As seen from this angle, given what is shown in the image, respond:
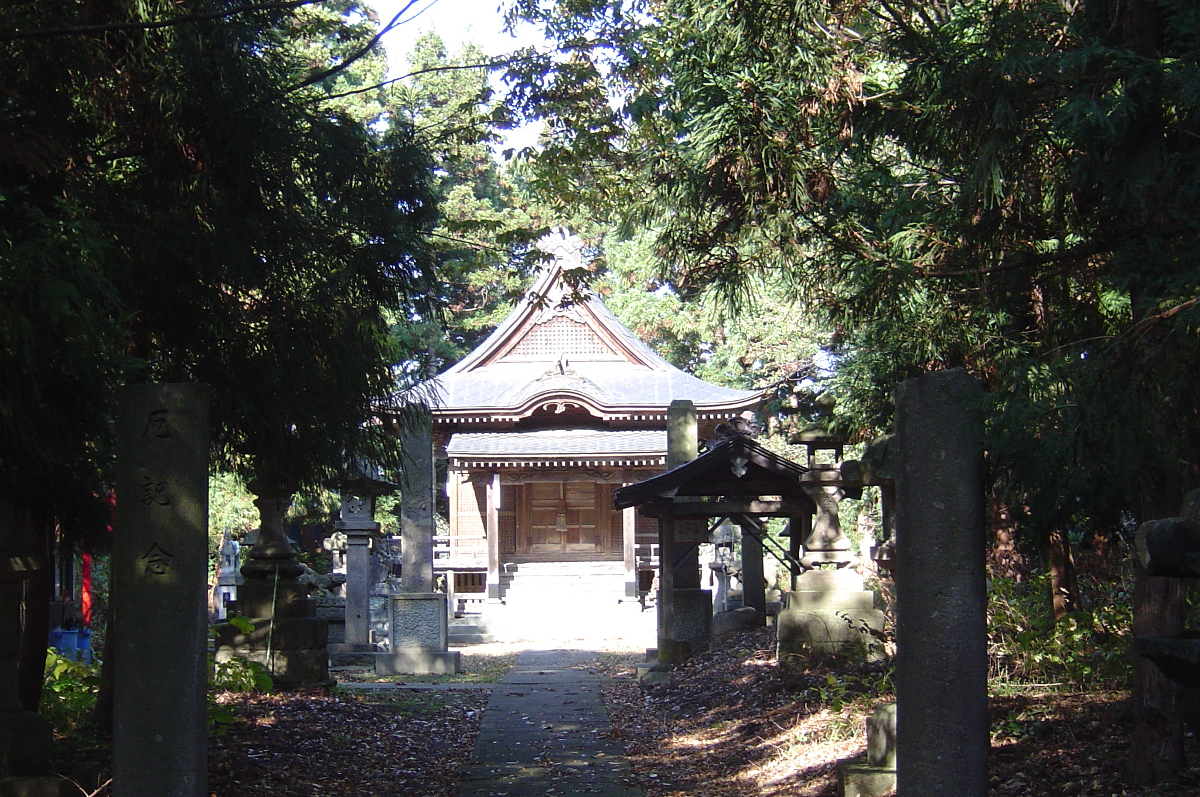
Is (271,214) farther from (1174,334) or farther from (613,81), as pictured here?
(1174,334)

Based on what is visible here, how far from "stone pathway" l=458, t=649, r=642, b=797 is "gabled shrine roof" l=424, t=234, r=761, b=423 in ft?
35.2

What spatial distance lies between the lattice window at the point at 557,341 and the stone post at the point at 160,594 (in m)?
22.4

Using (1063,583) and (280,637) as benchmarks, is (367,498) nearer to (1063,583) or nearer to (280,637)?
(280,637)

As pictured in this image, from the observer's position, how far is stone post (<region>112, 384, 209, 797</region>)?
14.8ft

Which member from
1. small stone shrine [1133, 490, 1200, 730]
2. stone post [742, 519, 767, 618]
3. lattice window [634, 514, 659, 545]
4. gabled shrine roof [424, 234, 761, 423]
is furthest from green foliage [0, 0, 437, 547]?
lattice window [634, 514, 659, 545]

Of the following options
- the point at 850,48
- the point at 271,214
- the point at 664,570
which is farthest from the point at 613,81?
the point at 664,570

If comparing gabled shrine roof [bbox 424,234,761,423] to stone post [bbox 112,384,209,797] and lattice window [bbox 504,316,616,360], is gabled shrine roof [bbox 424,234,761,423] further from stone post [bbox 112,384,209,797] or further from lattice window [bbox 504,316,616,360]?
stone post [bbox 112,384,209,797]

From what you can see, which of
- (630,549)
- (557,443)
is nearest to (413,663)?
(630,549)

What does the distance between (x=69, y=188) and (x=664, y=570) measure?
352 inches

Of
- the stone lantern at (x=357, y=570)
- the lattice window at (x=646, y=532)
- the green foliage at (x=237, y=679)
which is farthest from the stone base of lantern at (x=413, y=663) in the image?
the lattice window at (x=646, y=532)

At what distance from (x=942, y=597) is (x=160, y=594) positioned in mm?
3097

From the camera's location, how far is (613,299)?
2944 cm

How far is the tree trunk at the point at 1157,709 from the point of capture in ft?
15.4

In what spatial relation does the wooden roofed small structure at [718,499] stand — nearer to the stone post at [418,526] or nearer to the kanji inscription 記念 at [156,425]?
the stone post at [418,526]
